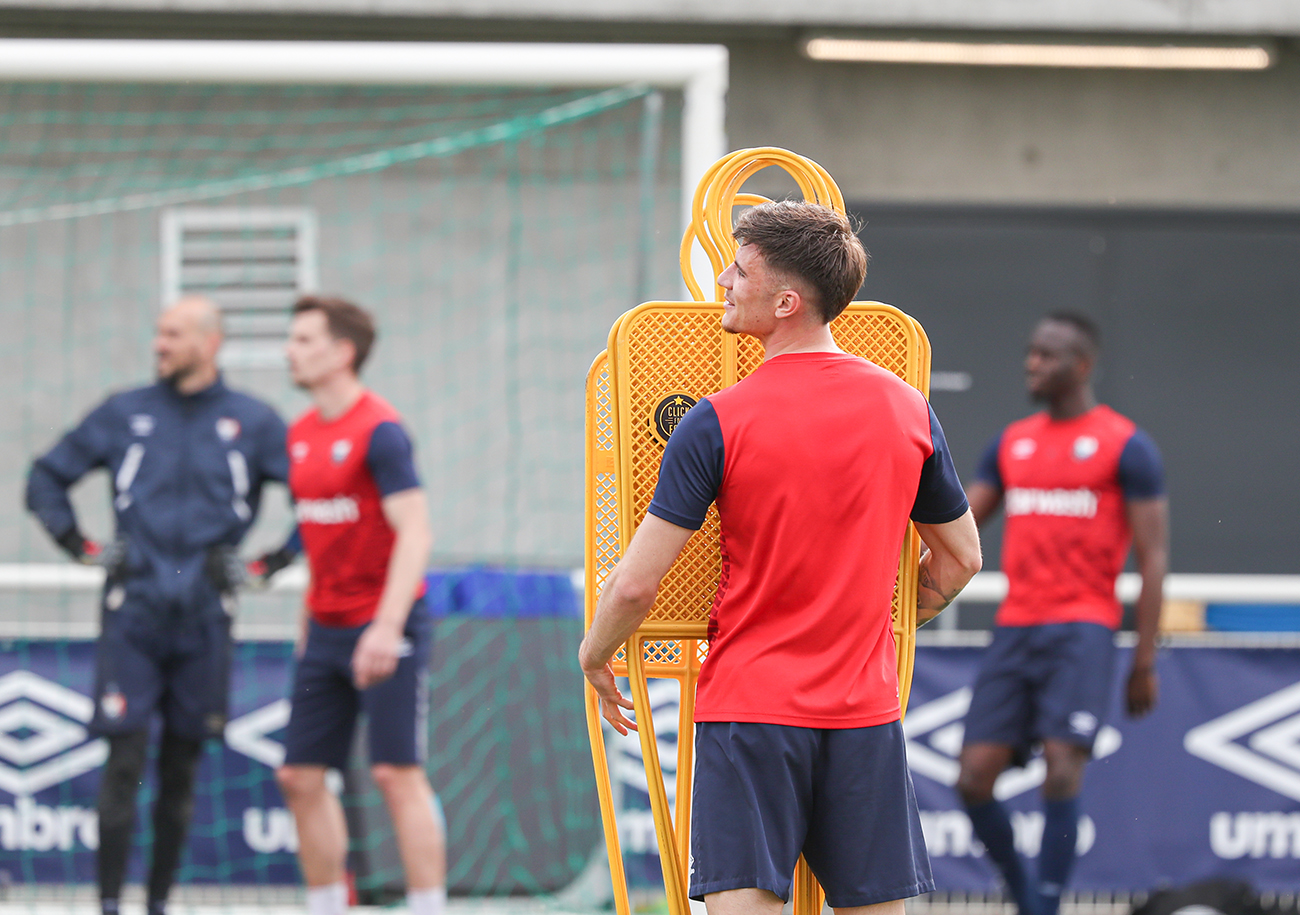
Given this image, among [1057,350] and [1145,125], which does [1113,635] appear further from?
[1145,125]

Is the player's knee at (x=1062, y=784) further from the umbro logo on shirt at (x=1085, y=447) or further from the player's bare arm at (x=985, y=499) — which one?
the umbro logo on shirt at (x=1085, y=447)

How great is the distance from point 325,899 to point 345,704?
684 mm

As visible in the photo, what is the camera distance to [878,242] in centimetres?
912

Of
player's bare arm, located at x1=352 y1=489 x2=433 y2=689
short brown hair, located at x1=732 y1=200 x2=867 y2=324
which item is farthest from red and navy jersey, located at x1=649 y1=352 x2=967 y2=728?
player's bare arm, located at x1=352 y1=489 x2=433 y2=689

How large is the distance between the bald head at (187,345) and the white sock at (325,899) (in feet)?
6.22

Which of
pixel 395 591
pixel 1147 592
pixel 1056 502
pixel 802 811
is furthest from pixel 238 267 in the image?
pixel 802 811

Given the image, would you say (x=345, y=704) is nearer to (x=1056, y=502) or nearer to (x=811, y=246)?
(x=1056, y=502)

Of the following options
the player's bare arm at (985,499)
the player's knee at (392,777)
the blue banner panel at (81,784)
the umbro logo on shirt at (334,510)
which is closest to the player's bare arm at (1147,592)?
the player's bare arm at (985,499)

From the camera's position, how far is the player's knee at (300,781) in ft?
15.2

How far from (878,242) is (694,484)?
279 inches

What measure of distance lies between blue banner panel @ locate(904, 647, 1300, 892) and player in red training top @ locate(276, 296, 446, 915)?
213cm

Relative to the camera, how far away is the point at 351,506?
475 centimetres

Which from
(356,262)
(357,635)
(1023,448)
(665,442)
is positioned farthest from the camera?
(356,262)

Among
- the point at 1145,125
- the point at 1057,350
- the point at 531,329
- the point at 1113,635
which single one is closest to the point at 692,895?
the point at 1113,635
